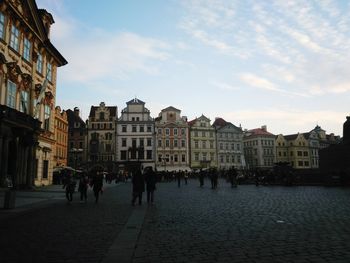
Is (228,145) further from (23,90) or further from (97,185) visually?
(97,185)

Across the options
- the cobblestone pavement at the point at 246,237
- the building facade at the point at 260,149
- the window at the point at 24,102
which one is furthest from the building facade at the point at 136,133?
the cobblestone pavement at the point at 246,237

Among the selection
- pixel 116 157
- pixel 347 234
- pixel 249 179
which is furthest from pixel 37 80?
pixel 116 157

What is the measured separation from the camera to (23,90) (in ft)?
99.0

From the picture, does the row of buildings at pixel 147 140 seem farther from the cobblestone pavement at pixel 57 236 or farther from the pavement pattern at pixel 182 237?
the pavement pattern at pixel 182 237

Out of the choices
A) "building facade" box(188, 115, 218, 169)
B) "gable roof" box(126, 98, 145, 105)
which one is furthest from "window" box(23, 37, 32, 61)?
"building facade" box(188, 115, 218, 169)

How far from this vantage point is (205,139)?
96.4 m

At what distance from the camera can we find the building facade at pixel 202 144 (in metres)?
94.4

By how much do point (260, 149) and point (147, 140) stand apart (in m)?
46.0

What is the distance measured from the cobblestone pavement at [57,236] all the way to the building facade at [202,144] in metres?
81.5

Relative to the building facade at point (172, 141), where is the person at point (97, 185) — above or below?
below

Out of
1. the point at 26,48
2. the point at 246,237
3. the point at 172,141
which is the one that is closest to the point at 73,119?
the point at 172,141

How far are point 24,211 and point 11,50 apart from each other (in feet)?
56.5

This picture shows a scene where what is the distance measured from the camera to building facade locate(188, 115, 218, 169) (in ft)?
310

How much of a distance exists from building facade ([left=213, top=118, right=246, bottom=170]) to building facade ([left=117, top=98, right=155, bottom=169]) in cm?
2212
